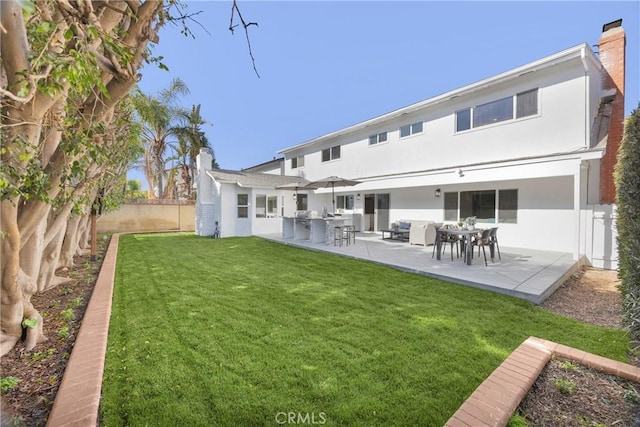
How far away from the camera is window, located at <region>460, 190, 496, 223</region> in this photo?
37.6 feet

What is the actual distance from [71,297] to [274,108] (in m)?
36.5

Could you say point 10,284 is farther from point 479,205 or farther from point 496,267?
point 479,205

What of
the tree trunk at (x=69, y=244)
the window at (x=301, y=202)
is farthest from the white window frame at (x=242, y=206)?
the tree trunk at (x=69, y=244)

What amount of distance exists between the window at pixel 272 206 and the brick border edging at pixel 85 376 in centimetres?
1235

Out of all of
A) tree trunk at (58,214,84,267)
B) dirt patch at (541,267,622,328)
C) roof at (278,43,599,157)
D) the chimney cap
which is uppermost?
the chimney cap

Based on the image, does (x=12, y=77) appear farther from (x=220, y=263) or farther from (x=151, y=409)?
(x=220, y=263)

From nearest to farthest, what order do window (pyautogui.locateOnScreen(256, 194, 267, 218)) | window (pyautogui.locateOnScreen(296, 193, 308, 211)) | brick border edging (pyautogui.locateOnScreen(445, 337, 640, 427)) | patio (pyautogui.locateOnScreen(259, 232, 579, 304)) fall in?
brick border edging (pyautogui.locateOnScreen(445, 337, 640, 427)), patio (pyautogui.locateOnScreen(259, 232, 579, 304)), window (pyautogui.locateOnScreen(256, 194, 267, 218)), window (pyautogui.locateOnScreen(296, 193, 308, 211))

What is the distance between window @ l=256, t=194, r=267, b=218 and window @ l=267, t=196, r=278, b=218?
22cm

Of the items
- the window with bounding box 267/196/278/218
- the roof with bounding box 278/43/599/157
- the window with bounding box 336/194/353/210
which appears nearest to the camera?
the roof with bounding box 278/43/599/157

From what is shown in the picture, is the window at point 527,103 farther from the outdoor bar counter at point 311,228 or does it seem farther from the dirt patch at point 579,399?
the dirt patch at point 579,399

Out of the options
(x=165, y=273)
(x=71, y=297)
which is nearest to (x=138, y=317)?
(x=71, y=297)

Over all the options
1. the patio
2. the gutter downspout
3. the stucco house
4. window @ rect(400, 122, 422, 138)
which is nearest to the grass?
the patio

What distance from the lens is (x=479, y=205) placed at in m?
11.8

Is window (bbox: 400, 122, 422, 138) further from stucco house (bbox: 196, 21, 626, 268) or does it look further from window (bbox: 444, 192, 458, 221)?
window (bbox: 444, 192, 458, 221)
